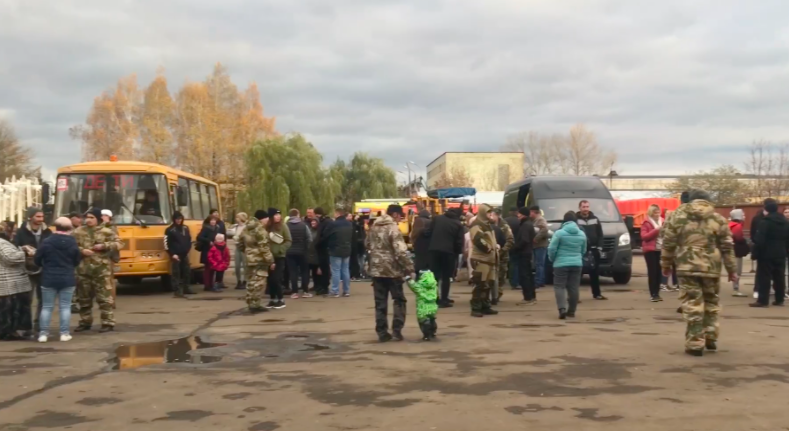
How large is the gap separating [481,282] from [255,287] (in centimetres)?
394

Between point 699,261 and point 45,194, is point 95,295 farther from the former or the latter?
point 699,261

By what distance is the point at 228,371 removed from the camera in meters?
8.09

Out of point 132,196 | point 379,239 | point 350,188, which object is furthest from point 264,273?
point 350,188

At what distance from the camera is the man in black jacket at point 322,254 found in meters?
15.9

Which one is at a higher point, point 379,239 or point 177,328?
point 379,239

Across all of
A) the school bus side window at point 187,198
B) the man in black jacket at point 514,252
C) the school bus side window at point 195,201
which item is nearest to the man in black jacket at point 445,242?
the man in black jacket at point 514,252

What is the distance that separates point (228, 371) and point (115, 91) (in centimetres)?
5511

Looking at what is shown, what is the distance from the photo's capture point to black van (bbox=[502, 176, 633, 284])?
17.2 m

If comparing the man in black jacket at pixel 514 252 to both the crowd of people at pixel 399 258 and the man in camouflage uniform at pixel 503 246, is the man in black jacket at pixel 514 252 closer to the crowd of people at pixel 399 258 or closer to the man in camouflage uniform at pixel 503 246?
the crowd of people at pixel 399 258

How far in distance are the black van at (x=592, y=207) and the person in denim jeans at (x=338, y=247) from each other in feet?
15.8

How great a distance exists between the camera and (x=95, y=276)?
1137 cm

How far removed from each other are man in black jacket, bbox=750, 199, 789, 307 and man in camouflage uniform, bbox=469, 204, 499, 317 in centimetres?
457

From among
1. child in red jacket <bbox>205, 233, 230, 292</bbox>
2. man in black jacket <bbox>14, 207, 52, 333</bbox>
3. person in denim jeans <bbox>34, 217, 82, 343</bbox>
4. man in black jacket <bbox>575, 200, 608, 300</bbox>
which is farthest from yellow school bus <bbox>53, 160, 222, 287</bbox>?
man in black jacket <bbox>575, 200, 608, 300</bbox>

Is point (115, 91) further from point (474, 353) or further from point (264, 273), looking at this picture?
point (474, 353)
